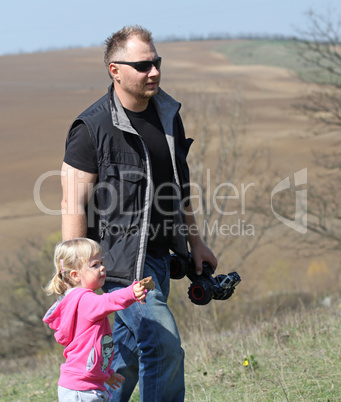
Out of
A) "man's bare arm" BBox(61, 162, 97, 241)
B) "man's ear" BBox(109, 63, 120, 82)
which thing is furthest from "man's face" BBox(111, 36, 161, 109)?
"man's bare arm" BBox(61, 162, 97, 241)

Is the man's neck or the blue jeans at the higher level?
the man's neck

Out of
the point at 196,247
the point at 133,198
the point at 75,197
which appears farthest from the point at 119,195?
the point at 196,247

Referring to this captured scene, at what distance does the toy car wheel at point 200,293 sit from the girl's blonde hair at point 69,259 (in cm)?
77

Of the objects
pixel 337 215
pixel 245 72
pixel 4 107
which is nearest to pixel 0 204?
pixel 4 107

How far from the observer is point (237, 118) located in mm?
28438

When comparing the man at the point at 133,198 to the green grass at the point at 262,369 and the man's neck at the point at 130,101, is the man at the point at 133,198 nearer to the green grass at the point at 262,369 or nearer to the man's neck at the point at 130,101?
the man's neck at the point at 130,101

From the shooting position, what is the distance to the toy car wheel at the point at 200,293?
2967 mm

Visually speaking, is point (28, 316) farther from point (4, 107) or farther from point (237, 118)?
point (4, 107)

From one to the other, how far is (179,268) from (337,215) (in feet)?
72.0

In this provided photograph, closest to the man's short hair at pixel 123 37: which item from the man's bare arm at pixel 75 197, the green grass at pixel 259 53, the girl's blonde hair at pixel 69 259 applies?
the man's bare arm at pixel 75 197

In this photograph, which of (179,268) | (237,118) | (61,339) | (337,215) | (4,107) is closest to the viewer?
(61,339)

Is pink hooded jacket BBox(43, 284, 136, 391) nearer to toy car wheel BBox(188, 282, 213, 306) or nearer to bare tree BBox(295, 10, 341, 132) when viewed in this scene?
toy car wheel BBox(188, 282, 213, 306)

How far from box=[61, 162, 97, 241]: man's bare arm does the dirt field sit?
80.5ft

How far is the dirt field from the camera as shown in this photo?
4244 centimetres
